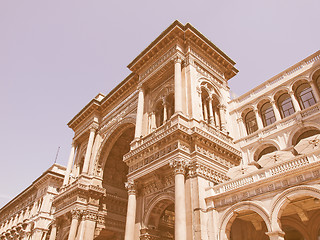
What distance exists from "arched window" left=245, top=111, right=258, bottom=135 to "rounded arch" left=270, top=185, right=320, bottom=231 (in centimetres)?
944

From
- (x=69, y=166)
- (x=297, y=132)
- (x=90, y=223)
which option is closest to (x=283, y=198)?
(x=297, y=132)

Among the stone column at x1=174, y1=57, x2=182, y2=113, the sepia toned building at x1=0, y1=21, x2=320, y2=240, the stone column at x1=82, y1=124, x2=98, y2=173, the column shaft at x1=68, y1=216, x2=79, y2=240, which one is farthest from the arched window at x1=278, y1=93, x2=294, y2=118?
the column shaft at x1=68, y1=216, x2=79, y2=240

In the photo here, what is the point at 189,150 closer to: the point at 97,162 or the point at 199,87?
the point at 199,87

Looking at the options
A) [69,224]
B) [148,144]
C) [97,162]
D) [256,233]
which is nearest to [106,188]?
[97,162]

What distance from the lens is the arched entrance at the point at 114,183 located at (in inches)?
998

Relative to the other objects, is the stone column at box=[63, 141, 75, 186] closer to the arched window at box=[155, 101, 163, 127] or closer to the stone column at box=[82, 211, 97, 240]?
the stone column at box=[82, 211, 97, 240]

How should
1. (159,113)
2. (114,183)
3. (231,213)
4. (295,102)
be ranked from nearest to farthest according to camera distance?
(231,213) → (295,102) → (159,113) → (114,183)

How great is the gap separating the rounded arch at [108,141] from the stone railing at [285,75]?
37.6 ft

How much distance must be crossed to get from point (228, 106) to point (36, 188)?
118ft

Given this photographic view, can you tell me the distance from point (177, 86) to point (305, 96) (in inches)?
356

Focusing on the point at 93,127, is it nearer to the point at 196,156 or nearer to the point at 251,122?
the point at 196,156

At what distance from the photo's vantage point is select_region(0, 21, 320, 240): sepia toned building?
13.6 m

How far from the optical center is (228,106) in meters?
23.0

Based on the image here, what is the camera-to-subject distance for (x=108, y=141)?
28109 mm
